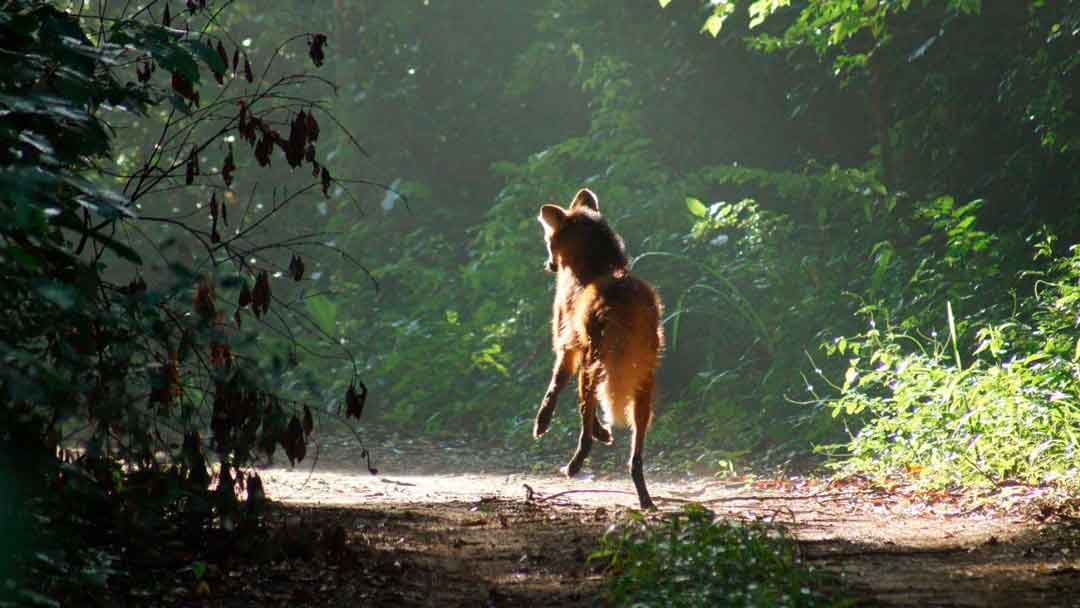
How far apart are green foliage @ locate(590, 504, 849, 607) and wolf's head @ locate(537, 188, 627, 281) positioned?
3024mm

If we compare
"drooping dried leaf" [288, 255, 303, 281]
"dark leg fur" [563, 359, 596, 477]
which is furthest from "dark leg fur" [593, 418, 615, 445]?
"drooping dried leaf" [288, 255, 303, 281]

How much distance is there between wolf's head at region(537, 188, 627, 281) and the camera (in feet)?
25.4

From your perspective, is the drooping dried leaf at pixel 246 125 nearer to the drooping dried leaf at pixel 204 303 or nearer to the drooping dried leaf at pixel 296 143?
the drooping dried leaf at pixel 296 143

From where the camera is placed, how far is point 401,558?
4.97 m

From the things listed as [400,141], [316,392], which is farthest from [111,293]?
[400,141]

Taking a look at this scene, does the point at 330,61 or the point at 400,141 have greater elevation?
the point at 330,61

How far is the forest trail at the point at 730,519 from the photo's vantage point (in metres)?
4.32

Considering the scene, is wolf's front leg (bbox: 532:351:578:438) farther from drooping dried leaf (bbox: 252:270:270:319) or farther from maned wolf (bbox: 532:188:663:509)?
drooping dried leaf (bbox: 252:270:270:319)

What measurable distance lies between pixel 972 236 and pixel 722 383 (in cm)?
274

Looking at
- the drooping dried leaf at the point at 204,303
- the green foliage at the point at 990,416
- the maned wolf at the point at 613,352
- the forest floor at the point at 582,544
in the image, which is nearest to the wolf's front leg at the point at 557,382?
the maned wolf at the point at 613,352

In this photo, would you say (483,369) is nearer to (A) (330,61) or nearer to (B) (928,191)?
(B) (928,191)

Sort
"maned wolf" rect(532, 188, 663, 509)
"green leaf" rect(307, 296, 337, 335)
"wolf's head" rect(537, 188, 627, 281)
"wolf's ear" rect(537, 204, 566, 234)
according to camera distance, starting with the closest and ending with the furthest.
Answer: "maned wolf" rect(532, 188, 663, 509), "wolf's head" rect(537, 188, 627, 281), "wolf's ear" rect(537, 204, 566, 234), "green leaf" rect(307, 296, 337, 335)

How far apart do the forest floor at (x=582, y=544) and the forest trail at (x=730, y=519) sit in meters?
0.01

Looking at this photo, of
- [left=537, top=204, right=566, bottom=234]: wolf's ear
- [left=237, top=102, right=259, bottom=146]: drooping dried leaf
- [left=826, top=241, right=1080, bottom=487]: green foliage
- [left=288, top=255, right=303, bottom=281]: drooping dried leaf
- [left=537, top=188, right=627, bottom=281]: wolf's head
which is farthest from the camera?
[left=537, top=204, right=566, bottom=234]: wolf's ear
